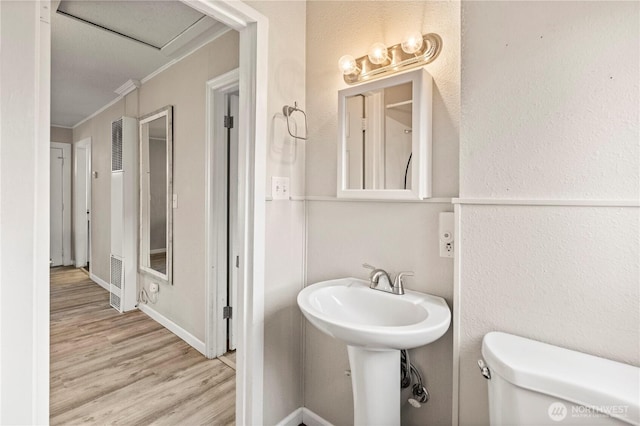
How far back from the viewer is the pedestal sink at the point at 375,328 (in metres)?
0.97

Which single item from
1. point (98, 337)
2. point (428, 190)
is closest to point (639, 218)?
point (428, 190)

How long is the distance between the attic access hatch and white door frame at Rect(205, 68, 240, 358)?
13.7 inches

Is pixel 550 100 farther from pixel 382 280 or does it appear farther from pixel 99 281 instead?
pixel 99 281

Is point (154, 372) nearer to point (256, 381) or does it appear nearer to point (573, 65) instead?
point (256, 381)

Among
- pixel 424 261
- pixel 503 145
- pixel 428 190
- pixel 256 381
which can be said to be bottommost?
pixel 256 381

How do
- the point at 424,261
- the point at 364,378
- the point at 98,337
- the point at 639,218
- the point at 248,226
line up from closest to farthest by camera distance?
the point at 639,218 → the point at 364,378 → the point at 424,261 → the point at 248,226 → the point at 98,337

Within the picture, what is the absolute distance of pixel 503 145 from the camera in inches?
40.0

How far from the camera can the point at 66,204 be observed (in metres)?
5.45

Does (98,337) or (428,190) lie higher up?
(428,190)

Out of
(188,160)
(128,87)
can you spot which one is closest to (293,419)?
(188,160)

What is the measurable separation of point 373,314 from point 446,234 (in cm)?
45

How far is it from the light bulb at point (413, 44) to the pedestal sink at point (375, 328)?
3.21 feet

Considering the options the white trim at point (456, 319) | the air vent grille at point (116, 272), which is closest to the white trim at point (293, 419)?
the white trim at point (456, 319)

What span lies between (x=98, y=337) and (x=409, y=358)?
276cm
